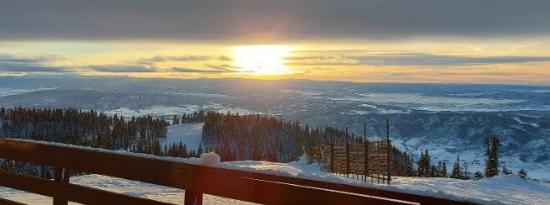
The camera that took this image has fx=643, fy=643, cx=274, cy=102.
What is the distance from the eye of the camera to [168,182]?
4.56 meters

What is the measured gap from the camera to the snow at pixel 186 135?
157 metres

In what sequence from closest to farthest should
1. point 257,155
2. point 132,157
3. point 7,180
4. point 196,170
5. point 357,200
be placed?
point 357,200 → point 196,170 → point 132,157 → point 7,180 → point 257,155

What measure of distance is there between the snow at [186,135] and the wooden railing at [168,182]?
147 metres

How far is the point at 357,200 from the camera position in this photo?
356cm

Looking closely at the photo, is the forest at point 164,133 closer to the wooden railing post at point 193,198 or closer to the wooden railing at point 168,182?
the wooden railing at point 168,182

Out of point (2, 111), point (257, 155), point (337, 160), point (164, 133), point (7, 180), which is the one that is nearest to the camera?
point (7, 180)

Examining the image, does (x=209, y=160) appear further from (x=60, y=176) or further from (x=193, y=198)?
(x=60, y=176)

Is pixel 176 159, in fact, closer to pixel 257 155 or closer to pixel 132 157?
pixel 132 157

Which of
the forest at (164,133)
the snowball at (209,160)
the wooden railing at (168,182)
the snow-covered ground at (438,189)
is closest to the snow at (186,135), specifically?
the forest at (164,133)

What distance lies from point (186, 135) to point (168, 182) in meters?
163

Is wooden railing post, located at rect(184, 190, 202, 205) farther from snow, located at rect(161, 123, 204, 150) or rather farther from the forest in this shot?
snow, located at rect(161, 123, 204, 150)

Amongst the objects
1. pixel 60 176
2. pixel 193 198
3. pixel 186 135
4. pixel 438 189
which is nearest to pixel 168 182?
pixel 193 198

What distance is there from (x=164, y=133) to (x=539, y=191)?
5745 inches

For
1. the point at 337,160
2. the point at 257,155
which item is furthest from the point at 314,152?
the point at 257,155
